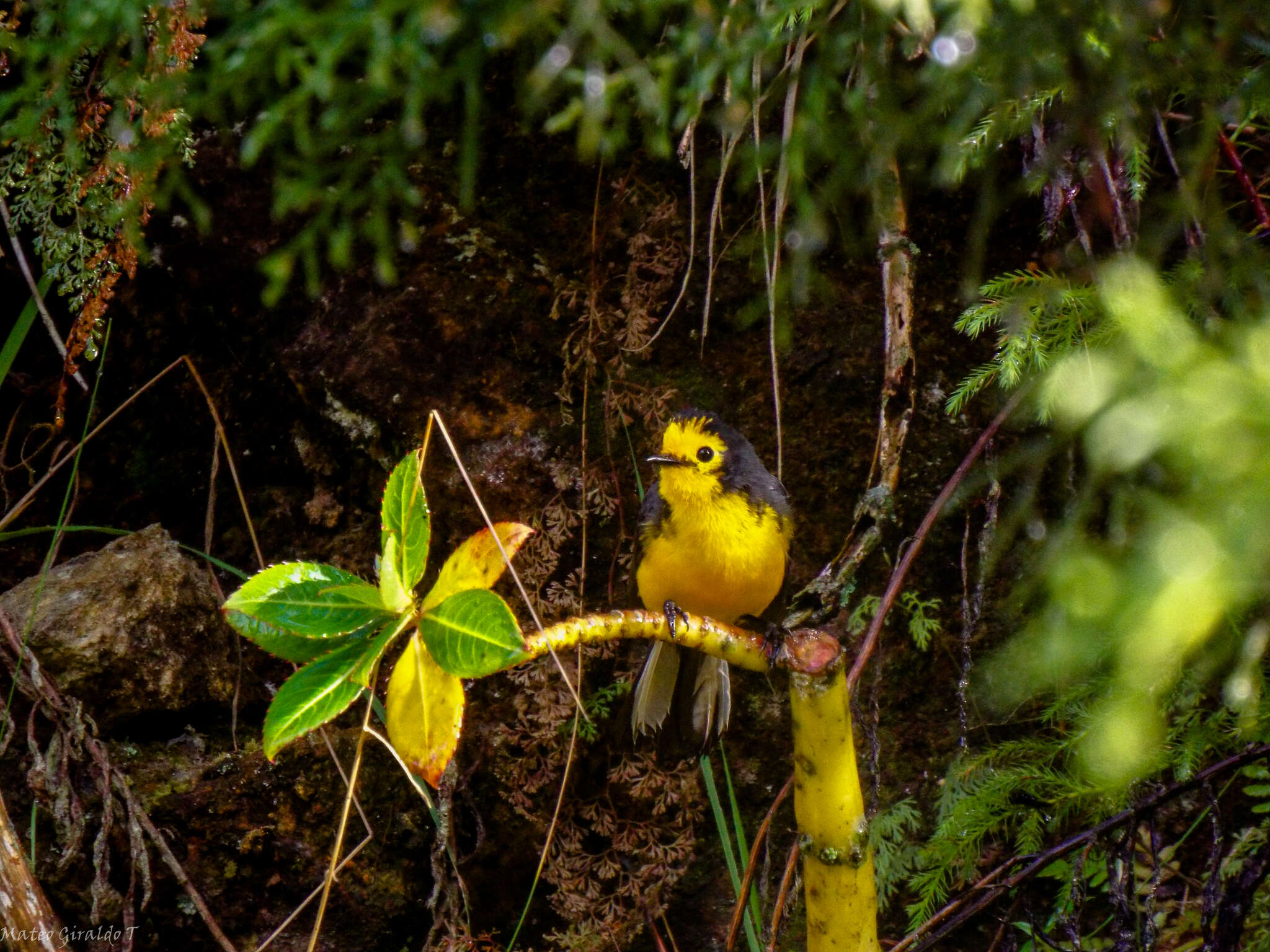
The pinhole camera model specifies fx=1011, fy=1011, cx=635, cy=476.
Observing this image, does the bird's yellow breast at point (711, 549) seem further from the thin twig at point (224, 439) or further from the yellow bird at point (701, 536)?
the thin twig at point (224, 439)

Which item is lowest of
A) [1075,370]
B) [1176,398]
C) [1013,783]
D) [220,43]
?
[1013,783]

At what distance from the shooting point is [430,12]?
1.12 meters

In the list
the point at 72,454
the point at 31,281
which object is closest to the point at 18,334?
the point at 31,281

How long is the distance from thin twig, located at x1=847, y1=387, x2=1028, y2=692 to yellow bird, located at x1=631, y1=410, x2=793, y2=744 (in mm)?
513

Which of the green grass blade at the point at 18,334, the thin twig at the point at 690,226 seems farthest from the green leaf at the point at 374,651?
the green grass blade at the point at 18,334

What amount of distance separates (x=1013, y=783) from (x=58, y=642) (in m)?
2.38

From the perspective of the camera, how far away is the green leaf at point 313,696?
158 centimetres

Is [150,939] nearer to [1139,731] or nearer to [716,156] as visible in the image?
[1139,731]

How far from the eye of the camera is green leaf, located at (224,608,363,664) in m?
1.65

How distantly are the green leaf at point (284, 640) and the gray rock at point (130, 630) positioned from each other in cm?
124

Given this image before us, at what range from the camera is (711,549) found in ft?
9.34

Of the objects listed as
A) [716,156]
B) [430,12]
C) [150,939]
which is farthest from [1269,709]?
[150,939]

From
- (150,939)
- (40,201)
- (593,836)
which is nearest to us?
(150,939)

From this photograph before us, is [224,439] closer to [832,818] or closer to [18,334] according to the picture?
[18,334]
